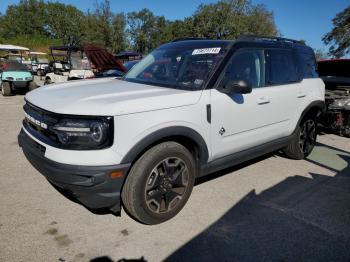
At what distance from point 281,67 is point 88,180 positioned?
3.15 metres

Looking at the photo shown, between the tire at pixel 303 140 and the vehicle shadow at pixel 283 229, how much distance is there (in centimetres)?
84

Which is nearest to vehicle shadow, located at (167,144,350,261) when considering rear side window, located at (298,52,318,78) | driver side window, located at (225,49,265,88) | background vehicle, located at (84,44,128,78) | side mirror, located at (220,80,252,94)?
side mirror, located at (220,80,252,94)

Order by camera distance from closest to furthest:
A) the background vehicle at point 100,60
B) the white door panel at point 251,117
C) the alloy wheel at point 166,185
→ 1. the alloy wheel at point 166,185
2. the white door panel at point 251,117
3. the background vehicle at point 100,60

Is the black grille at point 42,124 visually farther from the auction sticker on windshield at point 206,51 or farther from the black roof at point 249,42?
the black roof at point 249,42

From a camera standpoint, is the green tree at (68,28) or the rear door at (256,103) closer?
the rear door at (256,103)

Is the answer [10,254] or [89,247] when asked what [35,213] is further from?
[89,247]

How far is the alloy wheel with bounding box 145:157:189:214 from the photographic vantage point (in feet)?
10.5

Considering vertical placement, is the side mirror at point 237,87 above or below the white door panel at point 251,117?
above

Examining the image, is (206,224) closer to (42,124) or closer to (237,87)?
(237,87)

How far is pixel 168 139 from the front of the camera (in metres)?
3.28

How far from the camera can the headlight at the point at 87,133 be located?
273 cm

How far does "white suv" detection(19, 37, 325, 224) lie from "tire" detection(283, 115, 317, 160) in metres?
0.34

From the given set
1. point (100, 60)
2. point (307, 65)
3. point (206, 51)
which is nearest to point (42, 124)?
point (206, 51)

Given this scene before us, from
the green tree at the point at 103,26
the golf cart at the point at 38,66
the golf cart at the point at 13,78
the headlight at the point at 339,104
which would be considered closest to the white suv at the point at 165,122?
the headlight at the point at 339,104
